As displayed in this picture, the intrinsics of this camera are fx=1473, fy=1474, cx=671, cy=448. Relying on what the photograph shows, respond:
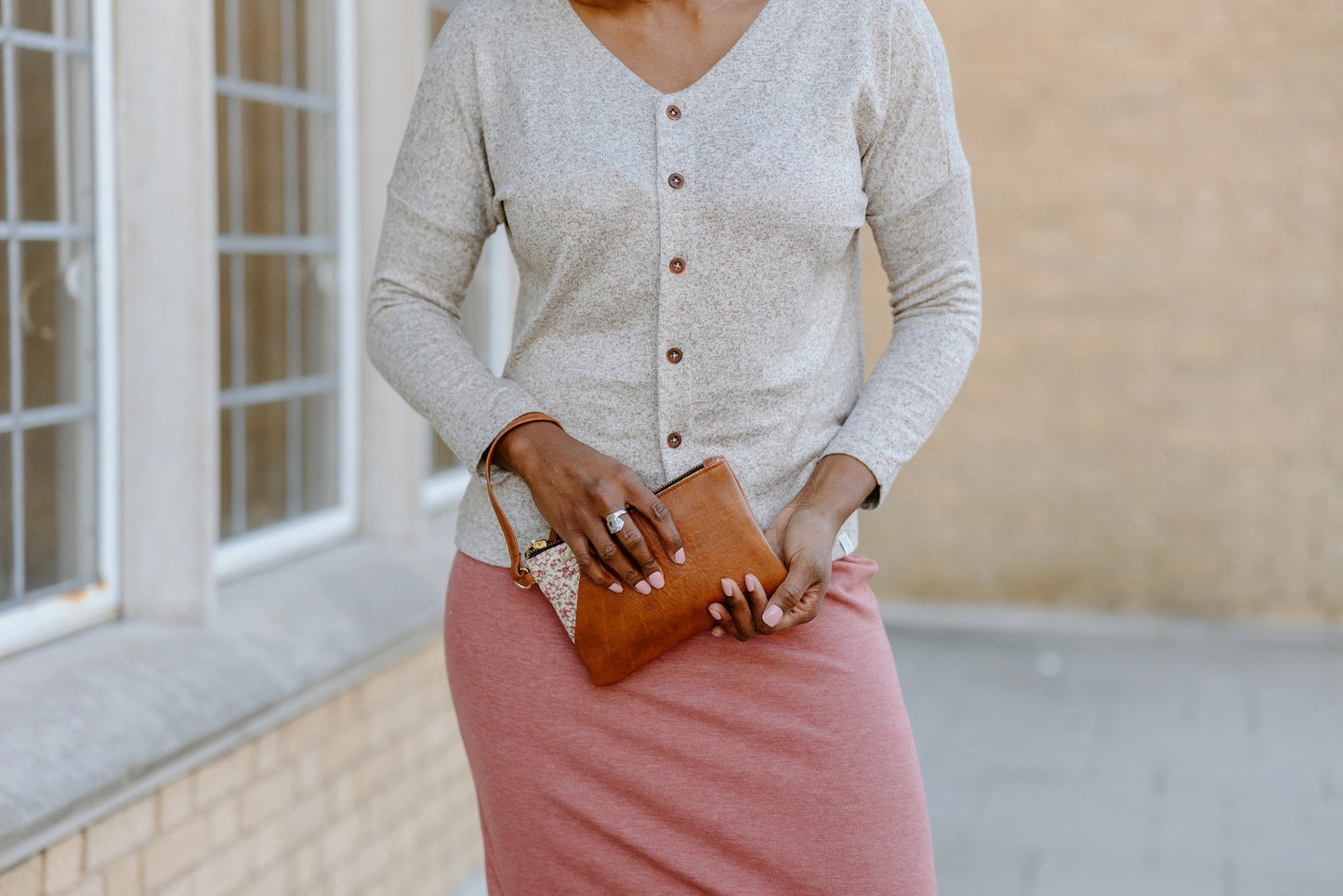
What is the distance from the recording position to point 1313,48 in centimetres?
698

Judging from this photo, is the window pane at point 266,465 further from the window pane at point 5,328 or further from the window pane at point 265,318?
the window pane at point 5,328

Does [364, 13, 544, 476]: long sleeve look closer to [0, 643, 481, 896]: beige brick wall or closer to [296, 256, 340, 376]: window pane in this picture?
[0, 643, 481, 896]: beige brick wall

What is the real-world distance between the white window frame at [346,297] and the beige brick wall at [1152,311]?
13.8ft

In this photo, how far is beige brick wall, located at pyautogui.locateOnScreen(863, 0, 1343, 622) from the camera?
279 inches

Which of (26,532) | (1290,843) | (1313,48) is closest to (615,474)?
(26,532)

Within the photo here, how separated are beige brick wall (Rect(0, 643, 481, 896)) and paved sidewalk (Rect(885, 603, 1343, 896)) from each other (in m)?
1.50

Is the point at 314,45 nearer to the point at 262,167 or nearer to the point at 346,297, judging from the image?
the point at 262,167

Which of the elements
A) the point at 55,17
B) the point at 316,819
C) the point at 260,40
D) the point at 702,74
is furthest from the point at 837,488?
the point at 260,40

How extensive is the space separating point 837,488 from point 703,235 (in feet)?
1.07

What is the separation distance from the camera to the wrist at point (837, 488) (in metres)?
1.66

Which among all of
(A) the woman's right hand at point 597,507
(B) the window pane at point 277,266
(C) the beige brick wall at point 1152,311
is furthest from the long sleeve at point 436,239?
(C) the beige brick wall at point 1152,311

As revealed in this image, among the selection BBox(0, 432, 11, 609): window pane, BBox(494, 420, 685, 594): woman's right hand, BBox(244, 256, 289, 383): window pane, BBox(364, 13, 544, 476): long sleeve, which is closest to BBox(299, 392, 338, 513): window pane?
BBox(244, 256, 289, 383): window pane

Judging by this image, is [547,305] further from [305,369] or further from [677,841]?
[305,369]

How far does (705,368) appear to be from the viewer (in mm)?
1707
